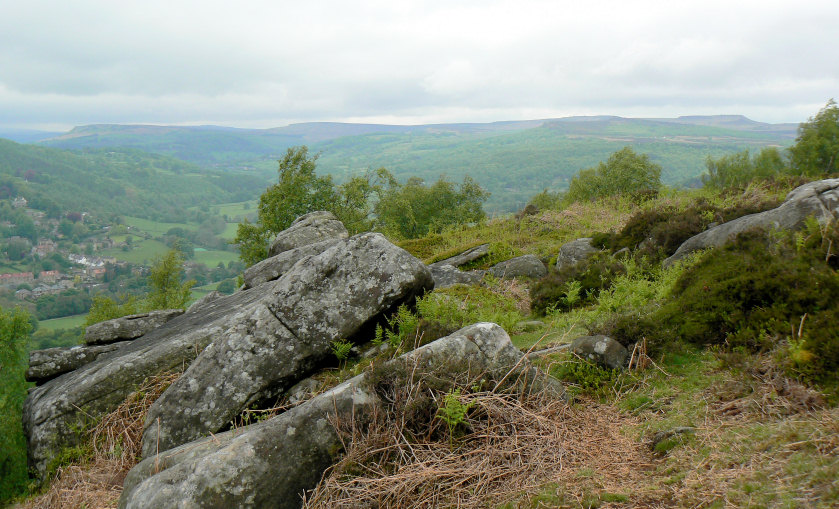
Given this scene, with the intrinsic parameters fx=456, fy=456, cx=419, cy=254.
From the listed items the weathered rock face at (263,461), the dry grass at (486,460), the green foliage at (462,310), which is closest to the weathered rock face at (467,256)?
the green foliage at (462,310)

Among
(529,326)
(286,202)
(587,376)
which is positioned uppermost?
(587,376)

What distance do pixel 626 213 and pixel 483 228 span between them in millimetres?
8847

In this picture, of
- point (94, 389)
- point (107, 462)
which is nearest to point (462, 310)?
point (107, 462)

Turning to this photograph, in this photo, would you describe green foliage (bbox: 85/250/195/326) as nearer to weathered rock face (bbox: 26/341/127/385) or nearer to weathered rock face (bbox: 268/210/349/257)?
weathered rock face (bbox: 268/210/349/257)

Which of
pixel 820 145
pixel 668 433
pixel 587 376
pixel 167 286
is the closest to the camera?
pixel 668 433

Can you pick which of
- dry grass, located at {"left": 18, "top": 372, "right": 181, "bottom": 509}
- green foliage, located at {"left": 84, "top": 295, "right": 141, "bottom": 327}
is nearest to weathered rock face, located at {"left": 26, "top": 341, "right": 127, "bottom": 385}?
dry grass, located at {"left": 18, "top": 372, "right": 181, "bottom": 509}

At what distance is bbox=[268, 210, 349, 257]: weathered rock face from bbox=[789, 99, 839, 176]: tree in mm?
44491

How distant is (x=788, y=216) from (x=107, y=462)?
54.0ft

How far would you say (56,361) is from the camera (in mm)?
12438

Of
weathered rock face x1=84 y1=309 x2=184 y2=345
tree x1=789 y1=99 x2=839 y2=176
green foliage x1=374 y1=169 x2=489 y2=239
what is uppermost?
tree x1=789 y1=99 x2=839 y2=176

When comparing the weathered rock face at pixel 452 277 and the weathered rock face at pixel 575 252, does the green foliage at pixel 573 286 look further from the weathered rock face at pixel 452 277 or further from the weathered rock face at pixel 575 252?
the weathered rock face at pixel 452 277

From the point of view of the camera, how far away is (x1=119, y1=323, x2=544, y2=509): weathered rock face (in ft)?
18.0

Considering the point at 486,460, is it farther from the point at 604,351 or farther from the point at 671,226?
the point at 671,226

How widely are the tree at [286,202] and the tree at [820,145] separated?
4633 cm
